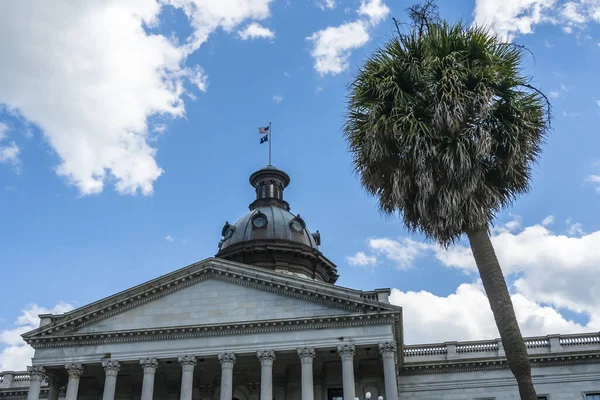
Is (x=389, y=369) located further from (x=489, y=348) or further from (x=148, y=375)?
(x=148, y=375)

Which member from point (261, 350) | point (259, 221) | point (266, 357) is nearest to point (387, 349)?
point (266, 357)

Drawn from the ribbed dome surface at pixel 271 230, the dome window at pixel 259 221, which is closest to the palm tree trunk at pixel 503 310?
the ribbed dome surface at pixel 271 230

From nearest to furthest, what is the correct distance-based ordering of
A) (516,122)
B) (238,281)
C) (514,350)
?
(514,350) < (516,122) < (238,281)

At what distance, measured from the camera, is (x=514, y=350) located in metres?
16.7

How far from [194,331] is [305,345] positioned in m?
6.39

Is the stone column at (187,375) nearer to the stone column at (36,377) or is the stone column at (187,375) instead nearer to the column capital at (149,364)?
the column capital at (149,364)

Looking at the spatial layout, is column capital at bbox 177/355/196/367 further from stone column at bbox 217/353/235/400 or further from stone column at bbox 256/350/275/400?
stone column at bbox 256/350/275/400

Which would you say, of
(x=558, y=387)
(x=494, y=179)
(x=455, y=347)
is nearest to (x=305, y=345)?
(x=455, y=347)

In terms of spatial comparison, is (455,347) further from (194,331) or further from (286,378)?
(194,331)

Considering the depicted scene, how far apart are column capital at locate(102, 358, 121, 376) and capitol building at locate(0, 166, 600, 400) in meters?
0.06

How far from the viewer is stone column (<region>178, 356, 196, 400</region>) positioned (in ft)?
121

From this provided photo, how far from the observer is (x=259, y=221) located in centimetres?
5522

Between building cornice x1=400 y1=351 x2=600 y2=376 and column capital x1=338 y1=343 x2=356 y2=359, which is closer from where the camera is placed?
column capital x1=338 y1=343 x2=356 y2=359

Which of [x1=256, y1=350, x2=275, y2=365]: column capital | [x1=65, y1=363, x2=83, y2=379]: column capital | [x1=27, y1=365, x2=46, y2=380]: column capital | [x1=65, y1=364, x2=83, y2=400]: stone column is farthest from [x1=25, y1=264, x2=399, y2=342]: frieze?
[x1=256, y1=350, x2=275, y2=365]: column capital
